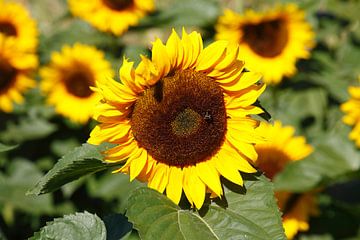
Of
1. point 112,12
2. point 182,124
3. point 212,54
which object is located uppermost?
point 212,54

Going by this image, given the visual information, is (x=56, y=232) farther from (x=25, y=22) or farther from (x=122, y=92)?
(x=25, y=22)

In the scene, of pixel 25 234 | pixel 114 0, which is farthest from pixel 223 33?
pixel 25 234

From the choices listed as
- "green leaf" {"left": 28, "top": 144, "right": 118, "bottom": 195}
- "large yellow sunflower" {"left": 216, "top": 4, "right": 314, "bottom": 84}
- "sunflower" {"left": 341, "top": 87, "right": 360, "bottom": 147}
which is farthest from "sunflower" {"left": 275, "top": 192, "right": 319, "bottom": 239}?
"green leaf" {"left": 28, "top": 144, "right": 118, "bottom": 195}

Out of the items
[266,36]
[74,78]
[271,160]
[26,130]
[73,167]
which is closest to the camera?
[73,167]

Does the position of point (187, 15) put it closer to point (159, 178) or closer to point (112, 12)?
point (112, 12)

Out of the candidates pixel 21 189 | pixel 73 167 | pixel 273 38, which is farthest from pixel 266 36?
pixel 73 167

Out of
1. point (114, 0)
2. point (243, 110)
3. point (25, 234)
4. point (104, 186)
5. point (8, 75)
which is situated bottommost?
point (25, 234)

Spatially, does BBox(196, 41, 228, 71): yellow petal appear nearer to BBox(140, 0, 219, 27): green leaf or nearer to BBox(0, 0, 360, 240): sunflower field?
BBox(0, 0, 360, 240): sunflower field

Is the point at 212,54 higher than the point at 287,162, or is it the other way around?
the point at 212,54
